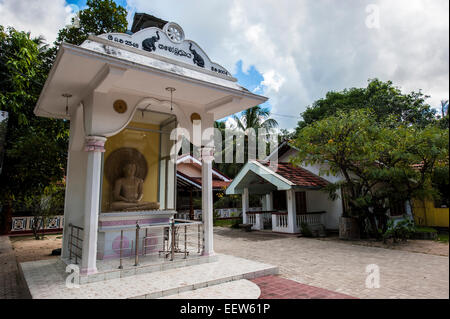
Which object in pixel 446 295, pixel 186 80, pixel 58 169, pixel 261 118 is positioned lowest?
pixel 446 295

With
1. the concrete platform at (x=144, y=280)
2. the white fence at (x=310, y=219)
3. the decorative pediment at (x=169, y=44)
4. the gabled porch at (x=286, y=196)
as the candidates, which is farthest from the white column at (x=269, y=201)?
the decorative pediment at (x=169, y=44)

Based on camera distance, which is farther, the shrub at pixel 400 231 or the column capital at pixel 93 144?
the shrub at pixel 400 231

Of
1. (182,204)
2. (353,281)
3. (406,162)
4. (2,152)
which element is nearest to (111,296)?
(353,281)

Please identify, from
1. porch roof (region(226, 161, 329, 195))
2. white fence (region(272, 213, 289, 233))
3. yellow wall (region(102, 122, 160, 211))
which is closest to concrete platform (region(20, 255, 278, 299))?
yellow wall (region(102, 122, 160, 211))

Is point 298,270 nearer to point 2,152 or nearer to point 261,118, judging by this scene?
point 2,152

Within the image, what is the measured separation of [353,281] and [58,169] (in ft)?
28.2

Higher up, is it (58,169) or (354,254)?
(58,169)

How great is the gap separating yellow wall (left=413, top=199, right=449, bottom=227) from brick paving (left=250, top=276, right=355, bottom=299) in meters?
10.7

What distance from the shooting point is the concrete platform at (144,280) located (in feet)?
13.1

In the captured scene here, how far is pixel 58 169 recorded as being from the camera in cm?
868

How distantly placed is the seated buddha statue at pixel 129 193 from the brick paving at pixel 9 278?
216cm

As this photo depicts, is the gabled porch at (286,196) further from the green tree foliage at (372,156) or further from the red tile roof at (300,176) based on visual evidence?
the green tree foliage at (372,156)

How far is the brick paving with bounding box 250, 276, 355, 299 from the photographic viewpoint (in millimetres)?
4188

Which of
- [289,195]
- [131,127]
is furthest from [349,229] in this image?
[131,127]
